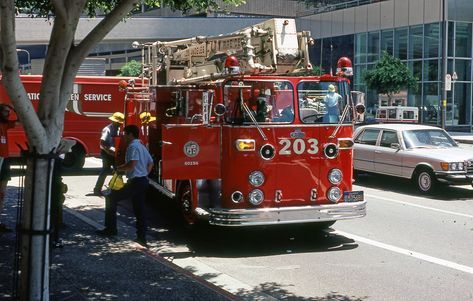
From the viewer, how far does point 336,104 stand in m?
9.13

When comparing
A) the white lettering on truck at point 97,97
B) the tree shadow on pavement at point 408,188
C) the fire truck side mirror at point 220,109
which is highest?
the white lettering on truck at point 97,97

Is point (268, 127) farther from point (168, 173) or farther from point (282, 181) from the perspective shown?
point (168, 173)

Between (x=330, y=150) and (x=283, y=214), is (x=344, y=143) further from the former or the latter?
(x=283, y=214)

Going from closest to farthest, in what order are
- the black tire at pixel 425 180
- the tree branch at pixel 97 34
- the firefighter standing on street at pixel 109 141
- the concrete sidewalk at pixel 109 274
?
the tree branch at pixel 97 34 → the concrete sidewalk at pixel 109 274 → the firefighter standing on street at pixel 109 141 → the black tire at pixel 425 180

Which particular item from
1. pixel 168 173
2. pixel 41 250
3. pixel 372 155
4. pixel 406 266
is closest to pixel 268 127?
pixel 168 173

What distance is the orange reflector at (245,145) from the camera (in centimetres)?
852

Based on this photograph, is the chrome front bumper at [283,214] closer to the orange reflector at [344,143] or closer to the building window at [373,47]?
the orange reflector at [344,143]

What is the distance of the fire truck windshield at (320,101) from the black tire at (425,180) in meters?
5.54

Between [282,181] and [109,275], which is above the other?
[282,181]

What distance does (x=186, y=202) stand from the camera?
9.66m

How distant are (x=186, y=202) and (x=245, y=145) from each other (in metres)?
1.72

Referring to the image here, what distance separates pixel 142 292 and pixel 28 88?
40.7 ft

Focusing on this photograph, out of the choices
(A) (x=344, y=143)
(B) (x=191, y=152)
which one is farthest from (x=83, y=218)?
(A) (x=344, y=143)

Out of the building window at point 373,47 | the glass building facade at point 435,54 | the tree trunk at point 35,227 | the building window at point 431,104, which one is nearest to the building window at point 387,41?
the glass building facade at point 435,54
